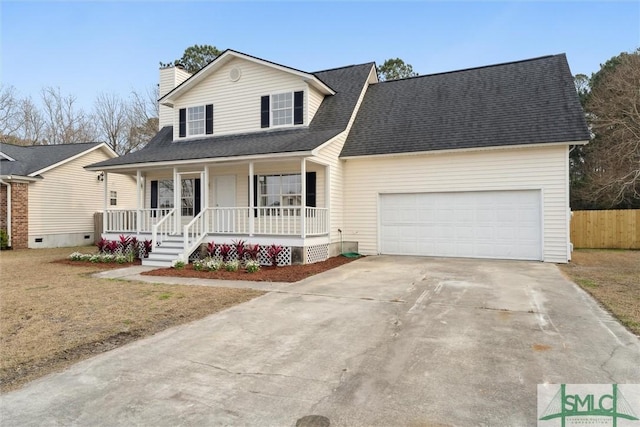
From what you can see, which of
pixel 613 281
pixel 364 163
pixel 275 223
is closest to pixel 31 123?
pixel 275 223

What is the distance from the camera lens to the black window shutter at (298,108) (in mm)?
13953

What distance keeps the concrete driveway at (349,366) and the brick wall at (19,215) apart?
637 inches

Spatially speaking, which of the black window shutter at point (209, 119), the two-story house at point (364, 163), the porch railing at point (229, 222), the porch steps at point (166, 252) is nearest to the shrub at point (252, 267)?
the two-story house at point (364, 163)

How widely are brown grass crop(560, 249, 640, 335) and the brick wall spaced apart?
2115 centimetres

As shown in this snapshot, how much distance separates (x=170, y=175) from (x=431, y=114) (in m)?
10.5

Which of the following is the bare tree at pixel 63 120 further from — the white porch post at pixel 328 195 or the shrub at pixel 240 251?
the white porch post at pixel 328 195

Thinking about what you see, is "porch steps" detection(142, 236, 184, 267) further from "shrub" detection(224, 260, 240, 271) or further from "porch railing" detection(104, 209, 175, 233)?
"shrub" detection(224, 260, 240, 271)

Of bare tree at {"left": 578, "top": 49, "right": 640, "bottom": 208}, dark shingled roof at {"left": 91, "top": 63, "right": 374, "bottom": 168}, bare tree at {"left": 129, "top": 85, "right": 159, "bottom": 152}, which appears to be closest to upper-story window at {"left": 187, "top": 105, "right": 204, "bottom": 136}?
dark shingled roof at {"left": 91, "top": 63, "right": 374, "bottom": 168}

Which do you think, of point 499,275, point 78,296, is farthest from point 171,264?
point 499,275

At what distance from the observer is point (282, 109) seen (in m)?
14.2

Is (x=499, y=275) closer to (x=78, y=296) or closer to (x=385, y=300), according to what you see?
(x=385, y=300)

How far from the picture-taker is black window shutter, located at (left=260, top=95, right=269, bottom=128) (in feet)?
46.9

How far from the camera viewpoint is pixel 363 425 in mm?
2818

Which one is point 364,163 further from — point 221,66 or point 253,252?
point 221,66
